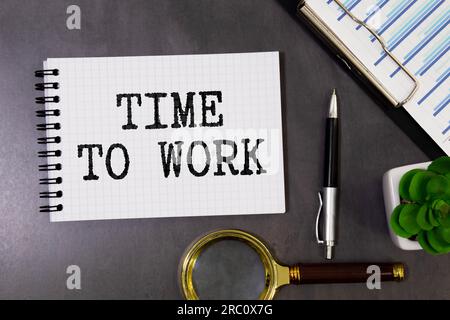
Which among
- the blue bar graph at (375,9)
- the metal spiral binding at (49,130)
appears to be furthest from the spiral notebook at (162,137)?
the blue bar graph at (375,9)

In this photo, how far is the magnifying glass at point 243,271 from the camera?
70 centimetres

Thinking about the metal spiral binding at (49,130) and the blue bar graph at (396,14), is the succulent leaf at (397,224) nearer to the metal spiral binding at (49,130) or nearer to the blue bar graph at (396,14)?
the blue bar graph at (396,14)

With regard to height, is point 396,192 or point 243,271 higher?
point 396,192

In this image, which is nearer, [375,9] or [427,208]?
[427,208]

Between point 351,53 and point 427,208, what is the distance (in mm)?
237

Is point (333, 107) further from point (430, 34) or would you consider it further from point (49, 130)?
point (49, 130)

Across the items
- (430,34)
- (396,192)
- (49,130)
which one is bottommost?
(396,192)

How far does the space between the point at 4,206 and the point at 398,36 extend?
597 millimetres

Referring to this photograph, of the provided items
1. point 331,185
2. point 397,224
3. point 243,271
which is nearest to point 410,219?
point 397,224

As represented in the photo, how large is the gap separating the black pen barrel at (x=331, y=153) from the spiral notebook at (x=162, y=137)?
64mm

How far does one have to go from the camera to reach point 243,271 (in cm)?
70

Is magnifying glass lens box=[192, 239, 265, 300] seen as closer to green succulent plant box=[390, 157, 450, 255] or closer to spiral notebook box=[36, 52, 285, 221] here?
spiral notebook box=[36, 52, 285, 221]
